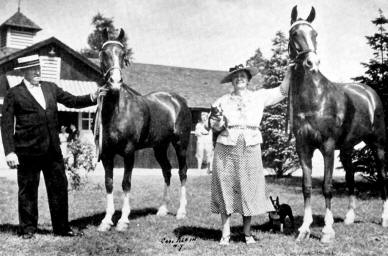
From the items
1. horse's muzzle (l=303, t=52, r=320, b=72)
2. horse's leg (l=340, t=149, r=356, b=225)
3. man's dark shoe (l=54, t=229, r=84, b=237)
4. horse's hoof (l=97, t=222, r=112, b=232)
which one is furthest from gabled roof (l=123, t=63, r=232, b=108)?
horse's muzzle (l=303, t=52, r=320, b=72)

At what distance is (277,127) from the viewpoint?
2131 cm

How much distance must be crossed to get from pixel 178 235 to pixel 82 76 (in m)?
19.6

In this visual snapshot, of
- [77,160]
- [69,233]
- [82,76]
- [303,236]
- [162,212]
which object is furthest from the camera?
[82,76]

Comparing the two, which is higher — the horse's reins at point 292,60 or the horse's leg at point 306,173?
the horse's reins at point 292,60

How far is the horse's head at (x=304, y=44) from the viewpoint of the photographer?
6.30 metres

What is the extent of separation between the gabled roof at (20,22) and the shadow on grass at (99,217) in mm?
26063

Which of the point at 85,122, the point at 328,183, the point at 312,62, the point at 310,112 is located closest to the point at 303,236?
the point at 328,183

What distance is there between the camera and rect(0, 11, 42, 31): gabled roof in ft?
103

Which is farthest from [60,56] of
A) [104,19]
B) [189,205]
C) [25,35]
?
[104,19]

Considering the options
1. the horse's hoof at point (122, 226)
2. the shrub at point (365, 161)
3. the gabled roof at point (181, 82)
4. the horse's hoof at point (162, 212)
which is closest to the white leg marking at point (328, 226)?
the horse's hoof at point (122, 226)

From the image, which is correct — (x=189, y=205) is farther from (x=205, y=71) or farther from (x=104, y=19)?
(x=104, y=19)

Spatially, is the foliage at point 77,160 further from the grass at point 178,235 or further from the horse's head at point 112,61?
the horse's head at point 112,61

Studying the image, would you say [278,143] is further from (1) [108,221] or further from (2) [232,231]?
(1) [108,221]

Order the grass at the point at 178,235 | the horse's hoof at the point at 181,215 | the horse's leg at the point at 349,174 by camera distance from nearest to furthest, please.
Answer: the grass at the point at 178,235 < the horse's leg at the point at 349,174 < the horse's hoof at the point at 181,215
